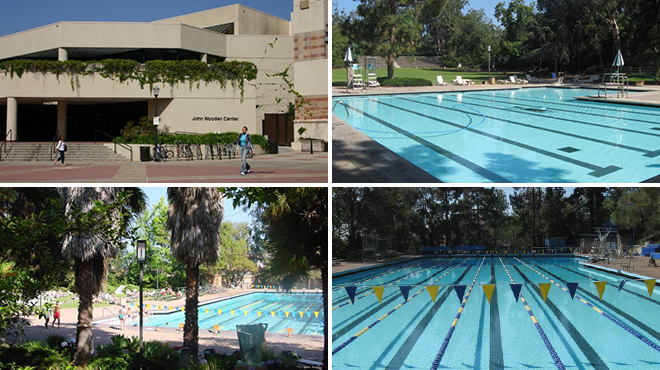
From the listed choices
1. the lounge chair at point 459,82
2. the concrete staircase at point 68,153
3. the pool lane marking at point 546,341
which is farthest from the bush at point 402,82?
the pool lane marking at point 546,341

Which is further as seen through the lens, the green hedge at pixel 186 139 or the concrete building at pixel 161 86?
the concrete building at pixel 161 86

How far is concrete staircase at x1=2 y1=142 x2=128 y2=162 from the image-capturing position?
2316cm

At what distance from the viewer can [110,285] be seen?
899 inches

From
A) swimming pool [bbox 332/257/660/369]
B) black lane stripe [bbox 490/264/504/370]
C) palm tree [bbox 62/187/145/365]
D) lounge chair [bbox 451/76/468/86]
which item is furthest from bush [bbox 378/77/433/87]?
palm tree [bbox 62/187/145/365]

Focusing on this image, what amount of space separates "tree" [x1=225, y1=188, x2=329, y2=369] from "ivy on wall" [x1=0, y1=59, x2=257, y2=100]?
747 inches

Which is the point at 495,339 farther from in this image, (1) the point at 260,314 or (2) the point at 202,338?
(1) the point at 260,314

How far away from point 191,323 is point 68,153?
14.5m

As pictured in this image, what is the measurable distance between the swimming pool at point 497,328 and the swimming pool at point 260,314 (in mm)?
5420

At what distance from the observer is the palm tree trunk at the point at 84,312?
1196 centimetres

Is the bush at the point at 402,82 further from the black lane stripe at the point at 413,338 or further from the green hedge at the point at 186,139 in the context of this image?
the black lane stripe at the point at 413,338

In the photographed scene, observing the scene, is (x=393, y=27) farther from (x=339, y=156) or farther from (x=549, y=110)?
(x=339, y=156)

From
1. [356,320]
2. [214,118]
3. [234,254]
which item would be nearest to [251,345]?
[356,320]

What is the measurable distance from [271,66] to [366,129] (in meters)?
18.4

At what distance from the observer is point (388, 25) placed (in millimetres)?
25031
